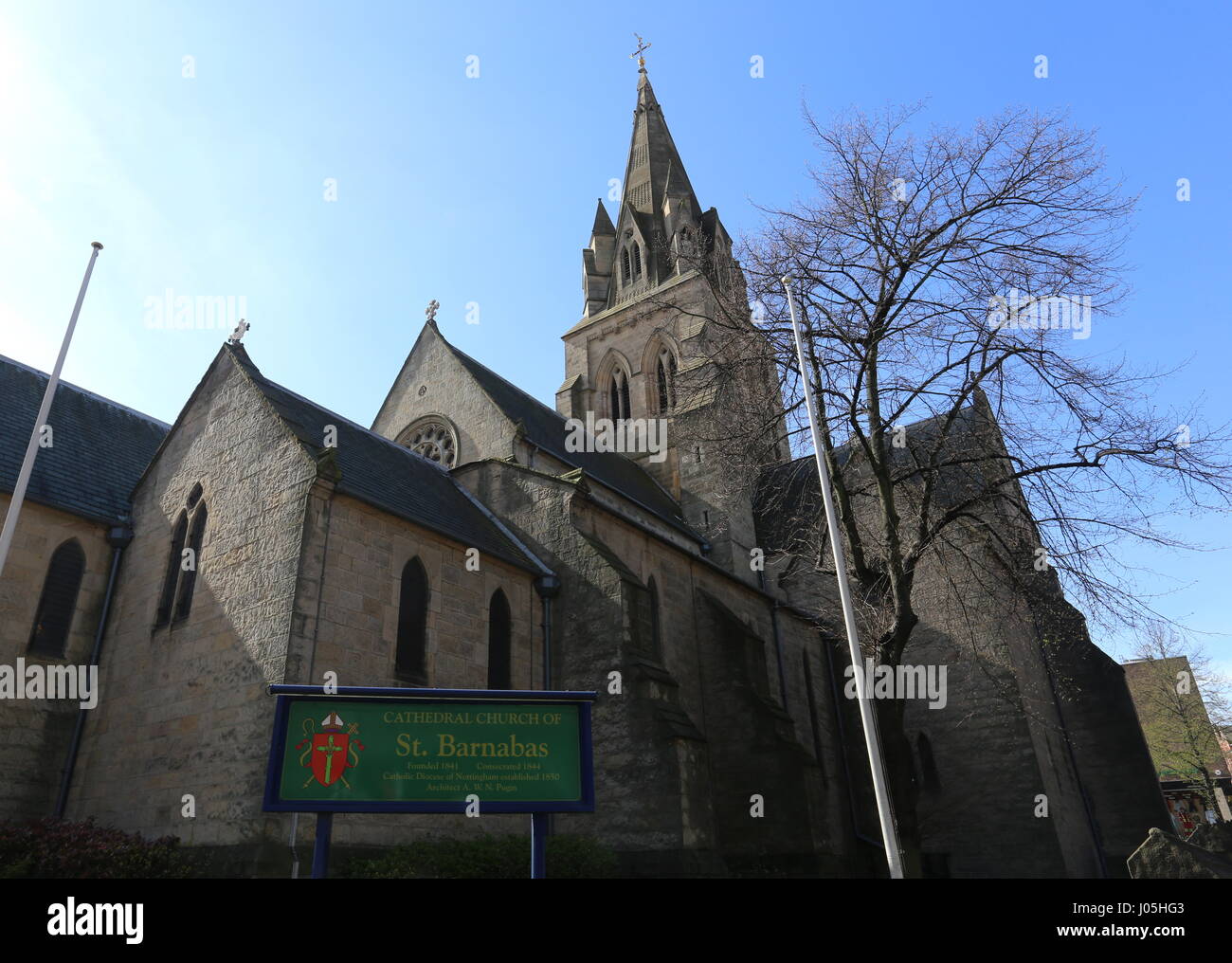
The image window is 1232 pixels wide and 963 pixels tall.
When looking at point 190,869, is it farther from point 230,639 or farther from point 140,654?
point 140,654

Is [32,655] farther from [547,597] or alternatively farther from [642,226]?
[642,226]

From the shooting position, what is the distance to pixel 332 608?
12.7m

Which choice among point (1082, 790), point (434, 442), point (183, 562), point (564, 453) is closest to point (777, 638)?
point (564, 453)

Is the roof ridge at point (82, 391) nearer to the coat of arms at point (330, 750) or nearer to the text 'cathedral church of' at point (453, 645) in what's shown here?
the text 'cathedral church of' at point (453, 645)

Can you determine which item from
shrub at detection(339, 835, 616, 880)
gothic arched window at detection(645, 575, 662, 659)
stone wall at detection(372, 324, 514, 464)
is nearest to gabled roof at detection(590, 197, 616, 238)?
stone wall at detection(372, 324, 514, 464)

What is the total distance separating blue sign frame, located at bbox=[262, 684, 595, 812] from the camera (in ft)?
23.5

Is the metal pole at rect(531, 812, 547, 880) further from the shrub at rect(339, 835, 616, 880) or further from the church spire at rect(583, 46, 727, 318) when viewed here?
the church spire at rect(583, 46, 727, 318)

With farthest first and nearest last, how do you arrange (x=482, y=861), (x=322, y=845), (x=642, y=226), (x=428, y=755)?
(x=642, y=226) → (x=482, y=861) → (x=428, y=755) → (x=322, y=845)

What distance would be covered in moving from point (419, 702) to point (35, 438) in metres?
7.47

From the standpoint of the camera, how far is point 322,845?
282 inches

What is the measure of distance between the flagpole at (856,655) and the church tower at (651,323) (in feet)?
33.3

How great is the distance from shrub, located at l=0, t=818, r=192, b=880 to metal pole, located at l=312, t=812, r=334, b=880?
462 cm

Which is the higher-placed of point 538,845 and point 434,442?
point 434,442
